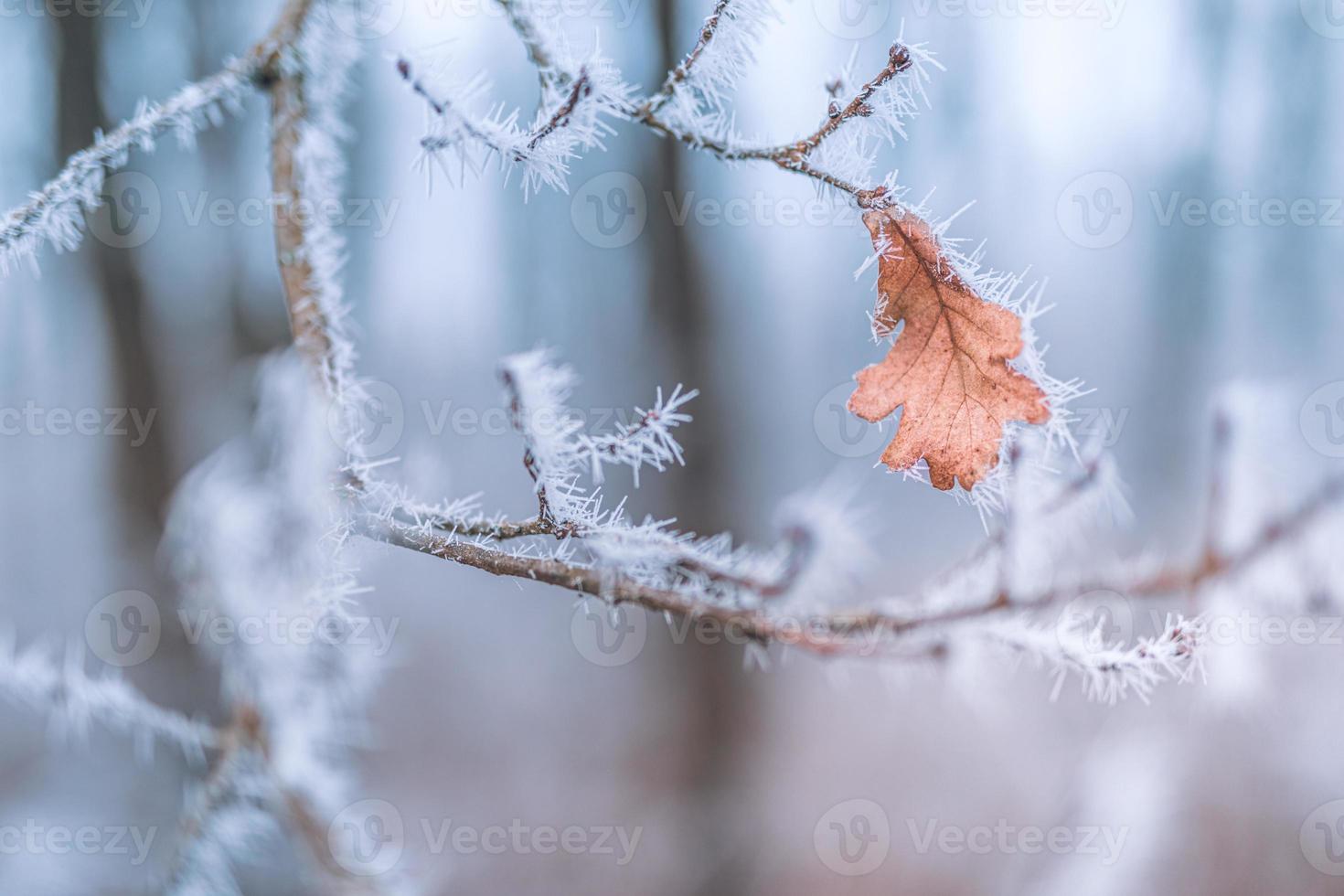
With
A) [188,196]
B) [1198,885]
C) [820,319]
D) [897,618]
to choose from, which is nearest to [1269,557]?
[897,618]

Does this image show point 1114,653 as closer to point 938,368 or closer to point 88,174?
point 938,368

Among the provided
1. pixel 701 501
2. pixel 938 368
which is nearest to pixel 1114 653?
pixel 938 368

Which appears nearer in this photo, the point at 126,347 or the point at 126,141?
the point at 126,141

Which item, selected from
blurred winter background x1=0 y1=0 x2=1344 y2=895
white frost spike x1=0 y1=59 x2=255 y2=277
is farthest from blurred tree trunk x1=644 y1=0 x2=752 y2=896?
white frost spike x1=0 y1=59 x2=255 y2=277

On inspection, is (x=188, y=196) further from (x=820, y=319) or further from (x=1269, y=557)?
(x=820, y=319)

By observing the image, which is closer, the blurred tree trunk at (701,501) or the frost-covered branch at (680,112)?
the frost-covered branch at (680,112)

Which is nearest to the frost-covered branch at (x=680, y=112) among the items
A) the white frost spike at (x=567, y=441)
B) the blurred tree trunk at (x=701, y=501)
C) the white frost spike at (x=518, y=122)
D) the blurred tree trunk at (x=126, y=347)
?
the white frost spike at (x=518, y=122)

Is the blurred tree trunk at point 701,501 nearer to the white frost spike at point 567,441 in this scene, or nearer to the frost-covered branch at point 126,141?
the frost-covered branch at point 126,141
